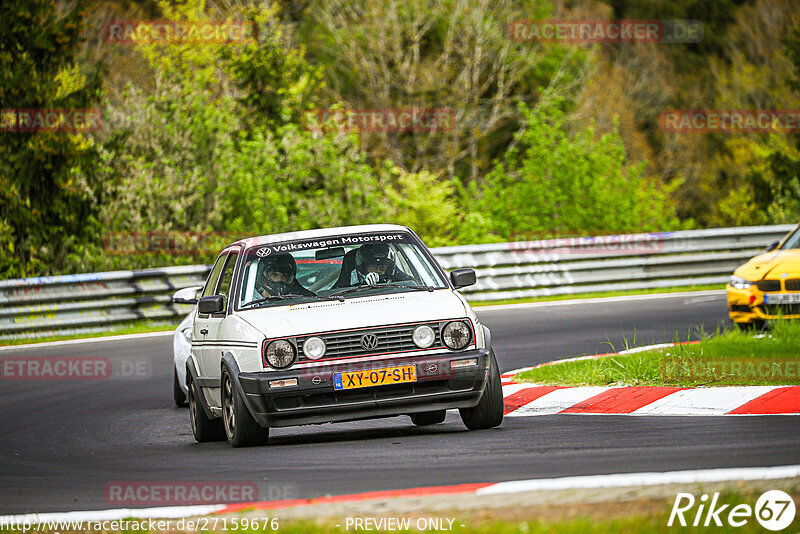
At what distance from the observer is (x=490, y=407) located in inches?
347

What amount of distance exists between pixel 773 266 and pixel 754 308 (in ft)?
1.79

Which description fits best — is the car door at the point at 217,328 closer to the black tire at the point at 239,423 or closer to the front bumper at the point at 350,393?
the black tire at the point at 239,423

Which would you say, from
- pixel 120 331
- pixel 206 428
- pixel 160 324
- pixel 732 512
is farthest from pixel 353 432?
pixel 160 324

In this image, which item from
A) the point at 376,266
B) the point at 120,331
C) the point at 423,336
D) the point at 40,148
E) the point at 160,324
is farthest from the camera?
the point at 40,148

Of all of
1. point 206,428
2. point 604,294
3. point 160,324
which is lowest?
point 604,294

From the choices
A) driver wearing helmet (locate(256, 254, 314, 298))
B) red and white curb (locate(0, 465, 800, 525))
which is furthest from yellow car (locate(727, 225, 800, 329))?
red and white curb (locate(0, 465, 800, 525))

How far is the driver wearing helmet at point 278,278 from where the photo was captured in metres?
9.26

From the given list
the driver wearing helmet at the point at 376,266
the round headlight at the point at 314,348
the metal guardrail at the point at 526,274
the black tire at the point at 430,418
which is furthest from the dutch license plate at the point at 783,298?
the round headlight at the point at 314,348

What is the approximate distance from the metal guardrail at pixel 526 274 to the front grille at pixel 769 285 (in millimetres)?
6944

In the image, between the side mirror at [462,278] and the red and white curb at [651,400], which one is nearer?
the red and white curb at [651,400]

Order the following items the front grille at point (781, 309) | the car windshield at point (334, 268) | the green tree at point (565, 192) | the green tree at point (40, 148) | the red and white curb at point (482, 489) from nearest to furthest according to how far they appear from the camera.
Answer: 1. the red and white curb at point (482, 489)
2. the car windshield at point (334, 268)
3. the front grille at point (781, 309)
4. the green tree at point (40, 148)
5. the green tree at point (565, 192)

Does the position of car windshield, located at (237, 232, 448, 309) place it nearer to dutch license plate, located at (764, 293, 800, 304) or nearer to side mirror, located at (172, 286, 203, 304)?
→ side mirror, located at (172, 286, 203, 304)

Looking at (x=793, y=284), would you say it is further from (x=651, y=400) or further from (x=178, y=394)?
(x=178, y=394)

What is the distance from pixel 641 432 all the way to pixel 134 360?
9.15 meters
